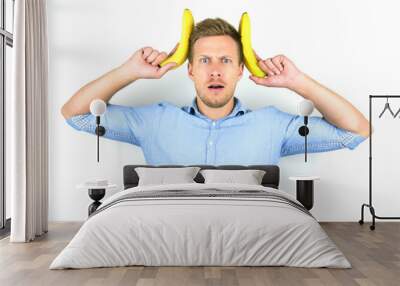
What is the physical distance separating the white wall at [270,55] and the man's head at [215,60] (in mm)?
130

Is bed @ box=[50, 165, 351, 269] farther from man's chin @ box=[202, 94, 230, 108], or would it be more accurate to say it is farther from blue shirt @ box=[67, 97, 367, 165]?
man's chin @ box=[202, 94, 230, 108]

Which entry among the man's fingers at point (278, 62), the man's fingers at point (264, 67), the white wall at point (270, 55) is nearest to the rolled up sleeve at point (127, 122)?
the white wall at point (270, 55)

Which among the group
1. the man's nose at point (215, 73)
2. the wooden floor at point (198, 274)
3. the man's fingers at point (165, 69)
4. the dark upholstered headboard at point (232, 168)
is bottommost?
the wooden floor at point (198, 274)

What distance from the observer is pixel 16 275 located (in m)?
4.15

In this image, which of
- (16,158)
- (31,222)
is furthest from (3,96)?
(31,222)

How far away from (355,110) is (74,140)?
11.5ft

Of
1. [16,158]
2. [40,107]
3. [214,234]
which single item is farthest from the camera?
[40,107]

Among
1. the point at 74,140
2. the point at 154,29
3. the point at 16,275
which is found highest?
the point at 154,29

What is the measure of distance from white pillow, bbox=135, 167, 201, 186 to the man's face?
0.98 meters

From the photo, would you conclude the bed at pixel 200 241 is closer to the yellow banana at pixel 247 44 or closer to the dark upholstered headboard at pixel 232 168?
the dark upholstered headboard at pixel 232 168

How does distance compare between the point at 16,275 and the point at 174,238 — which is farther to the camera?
the point at 174,238

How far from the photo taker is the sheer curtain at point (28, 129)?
5688 millimetres

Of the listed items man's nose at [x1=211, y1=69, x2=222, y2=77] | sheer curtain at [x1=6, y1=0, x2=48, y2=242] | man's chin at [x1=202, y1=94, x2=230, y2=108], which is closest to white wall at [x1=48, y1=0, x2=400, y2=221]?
man's chin at [x1=202, y1=94, x2=230, y2=108]

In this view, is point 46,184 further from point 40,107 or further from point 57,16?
point 57,16
